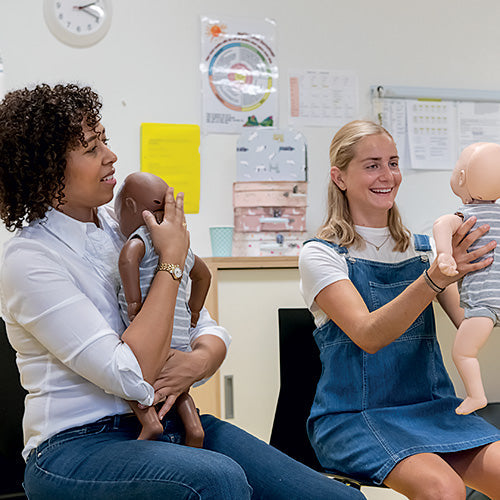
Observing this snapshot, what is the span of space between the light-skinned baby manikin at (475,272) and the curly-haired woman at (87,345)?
1.22ft

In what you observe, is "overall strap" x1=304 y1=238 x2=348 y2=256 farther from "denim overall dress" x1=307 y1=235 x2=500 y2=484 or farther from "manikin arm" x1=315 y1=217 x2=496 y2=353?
"manikin arm" x1=315 y1=217 x2=496 y2=353

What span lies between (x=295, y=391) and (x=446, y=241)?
0.80 metres

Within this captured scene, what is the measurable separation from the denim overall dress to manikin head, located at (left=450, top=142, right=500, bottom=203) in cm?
30

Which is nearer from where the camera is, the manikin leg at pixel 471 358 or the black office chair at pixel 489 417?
the manikin leg at pixel 471 358

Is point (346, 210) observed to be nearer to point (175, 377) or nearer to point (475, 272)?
point (475, 272)

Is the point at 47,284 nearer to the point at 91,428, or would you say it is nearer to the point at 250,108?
the point at 91,428

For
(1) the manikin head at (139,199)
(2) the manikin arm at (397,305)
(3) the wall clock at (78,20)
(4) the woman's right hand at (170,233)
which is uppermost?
(3) the wall clock at (78,20)

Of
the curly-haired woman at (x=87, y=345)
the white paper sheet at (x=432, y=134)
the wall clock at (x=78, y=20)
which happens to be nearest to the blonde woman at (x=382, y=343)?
the curly-haired woman at (x=87, y=345)

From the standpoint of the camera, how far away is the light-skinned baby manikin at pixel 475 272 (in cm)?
132

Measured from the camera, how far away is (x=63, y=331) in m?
1.07

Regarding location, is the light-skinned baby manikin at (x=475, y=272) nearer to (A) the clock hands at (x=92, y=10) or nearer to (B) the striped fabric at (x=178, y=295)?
(B) the striped fabric at (x=178, y=295)

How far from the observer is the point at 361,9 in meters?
2.70

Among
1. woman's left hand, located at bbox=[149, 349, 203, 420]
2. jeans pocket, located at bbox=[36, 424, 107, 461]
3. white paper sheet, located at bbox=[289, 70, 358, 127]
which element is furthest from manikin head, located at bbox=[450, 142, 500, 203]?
white paper sheet, located at bbox=[289, 70, 358, 127]

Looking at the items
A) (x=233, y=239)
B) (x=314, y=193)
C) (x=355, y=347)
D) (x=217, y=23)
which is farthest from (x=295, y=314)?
(x=217, y=23)
